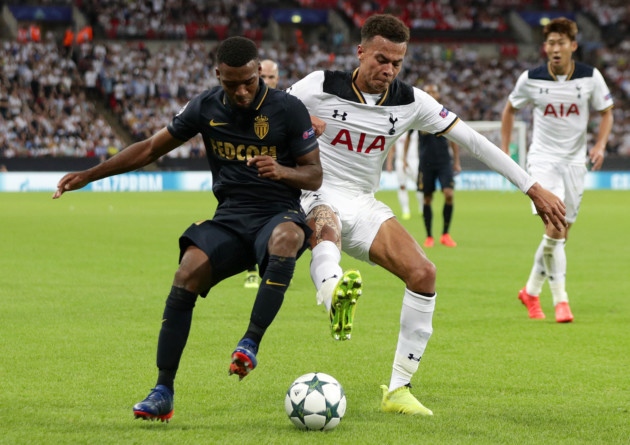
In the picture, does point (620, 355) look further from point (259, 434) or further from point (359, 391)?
point (259, 434)

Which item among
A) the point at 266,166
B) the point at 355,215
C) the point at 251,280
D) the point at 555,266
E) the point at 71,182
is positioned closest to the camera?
the point at 266,166

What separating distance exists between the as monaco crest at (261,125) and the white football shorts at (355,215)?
0.88 meters

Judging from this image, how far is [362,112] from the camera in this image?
635cm

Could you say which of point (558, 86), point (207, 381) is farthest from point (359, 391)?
point (558, 86)

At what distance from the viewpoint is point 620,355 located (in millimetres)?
7496

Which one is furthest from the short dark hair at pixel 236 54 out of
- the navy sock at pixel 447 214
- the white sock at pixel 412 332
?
the navy sock at pixel 447 214

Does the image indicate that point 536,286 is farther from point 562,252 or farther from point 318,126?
point 318,126

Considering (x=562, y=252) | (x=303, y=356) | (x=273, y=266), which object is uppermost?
(x=273, y=266)

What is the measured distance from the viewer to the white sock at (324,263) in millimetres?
5492

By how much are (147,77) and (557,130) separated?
3237 centimetres

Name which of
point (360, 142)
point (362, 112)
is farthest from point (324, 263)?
point (362, 112)

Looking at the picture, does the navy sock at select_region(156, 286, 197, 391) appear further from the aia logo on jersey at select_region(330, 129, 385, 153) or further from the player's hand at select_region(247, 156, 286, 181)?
the aia logo on jersey at select_region(330, 129, 385, 153)

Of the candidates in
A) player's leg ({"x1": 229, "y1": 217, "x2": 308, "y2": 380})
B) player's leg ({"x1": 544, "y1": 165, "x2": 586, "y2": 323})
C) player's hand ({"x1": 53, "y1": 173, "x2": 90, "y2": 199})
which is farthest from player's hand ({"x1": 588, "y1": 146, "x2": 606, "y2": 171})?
player's hand ({"x1": 53, "y1": 173, "x2": 90, "y2": 199})

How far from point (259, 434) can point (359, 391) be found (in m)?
1.31
